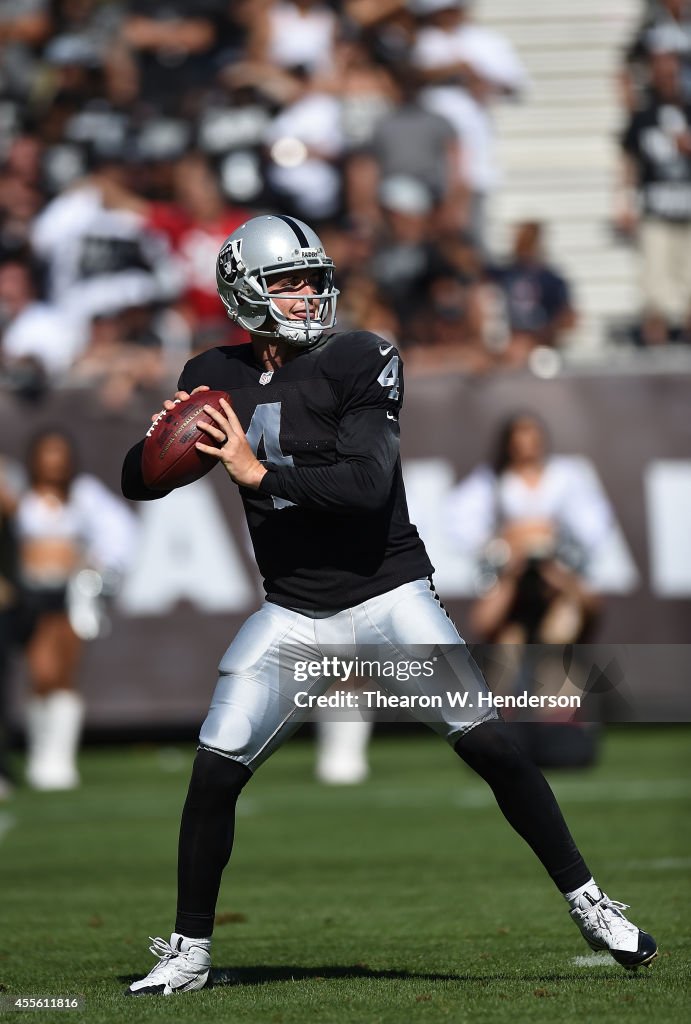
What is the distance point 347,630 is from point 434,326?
295 inches

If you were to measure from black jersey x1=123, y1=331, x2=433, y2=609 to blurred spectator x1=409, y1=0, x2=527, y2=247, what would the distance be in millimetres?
8737

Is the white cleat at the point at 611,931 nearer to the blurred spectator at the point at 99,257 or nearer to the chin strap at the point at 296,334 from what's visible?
the chin strap at the point at 296,334

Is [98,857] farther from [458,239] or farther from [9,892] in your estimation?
[458,239]

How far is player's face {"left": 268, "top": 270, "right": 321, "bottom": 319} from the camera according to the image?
15.9ft

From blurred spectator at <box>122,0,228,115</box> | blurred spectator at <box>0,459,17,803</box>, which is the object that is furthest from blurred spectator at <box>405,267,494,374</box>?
blurred spectator at <box>122,0,228,115</box>

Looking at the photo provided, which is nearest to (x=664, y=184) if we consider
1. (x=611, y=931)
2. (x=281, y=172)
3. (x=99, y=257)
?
(x=281, y=172)

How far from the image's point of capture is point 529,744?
32.8 ft

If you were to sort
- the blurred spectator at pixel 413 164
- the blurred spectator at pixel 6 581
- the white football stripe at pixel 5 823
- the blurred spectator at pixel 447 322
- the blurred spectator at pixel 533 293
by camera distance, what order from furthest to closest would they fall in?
the blurred spectator at pixel 413 164
the blurred spectator at pixel 533 293
the blurred spectator at pixel 447 322
the blurred spectator at pixel 6 581
the white football stripe at pixel 5 823

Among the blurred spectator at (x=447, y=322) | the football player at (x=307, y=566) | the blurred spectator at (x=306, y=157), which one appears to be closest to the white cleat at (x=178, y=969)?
the football player at (x=307, y=566)

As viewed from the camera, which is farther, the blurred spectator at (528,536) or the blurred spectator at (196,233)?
the blurred spectator at (196,233)

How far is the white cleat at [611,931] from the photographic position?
457 cm

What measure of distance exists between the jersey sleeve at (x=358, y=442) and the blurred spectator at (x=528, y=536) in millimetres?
5487

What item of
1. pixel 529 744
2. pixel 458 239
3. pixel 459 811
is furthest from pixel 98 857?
pixel 458 239

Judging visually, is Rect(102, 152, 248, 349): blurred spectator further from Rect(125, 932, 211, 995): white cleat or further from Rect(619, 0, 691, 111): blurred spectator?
Rect(125, 932, 211, 995): white cleat
